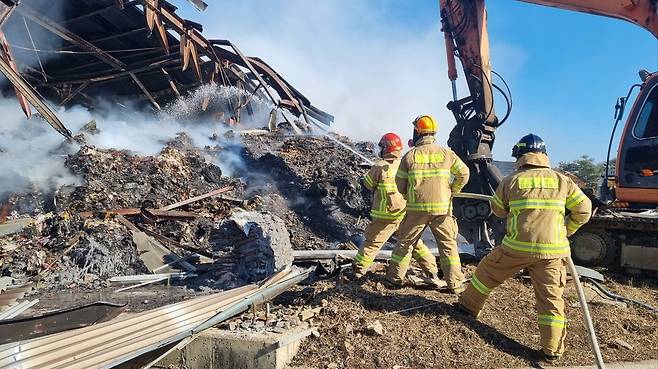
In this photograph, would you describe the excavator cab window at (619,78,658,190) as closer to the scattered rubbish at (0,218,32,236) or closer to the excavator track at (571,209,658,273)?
the excavator track at (571,209,658,273)

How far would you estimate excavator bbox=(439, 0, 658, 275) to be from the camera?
5.98 m

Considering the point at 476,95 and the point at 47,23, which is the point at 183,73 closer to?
the point at 47,23

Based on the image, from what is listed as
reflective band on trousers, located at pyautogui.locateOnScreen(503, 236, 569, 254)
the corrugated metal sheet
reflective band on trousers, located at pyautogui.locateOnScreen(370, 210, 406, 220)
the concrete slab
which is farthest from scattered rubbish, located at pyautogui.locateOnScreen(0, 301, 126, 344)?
reflective band on trousers, located at pyautogui.locateOnScreen(503, 236, 569, 254)

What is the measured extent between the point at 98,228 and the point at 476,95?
588cm

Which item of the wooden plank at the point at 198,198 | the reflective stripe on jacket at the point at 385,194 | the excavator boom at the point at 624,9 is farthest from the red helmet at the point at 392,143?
the wooden plank at the point at 198,198

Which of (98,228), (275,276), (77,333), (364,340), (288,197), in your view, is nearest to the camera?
(77,333)

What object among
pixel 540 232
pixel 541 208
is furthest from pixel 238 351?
pixel 541 208

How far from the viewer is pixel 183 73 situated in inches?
466

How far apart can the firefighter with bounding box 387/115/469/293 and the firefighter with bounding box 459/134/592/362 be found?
802 millimetres

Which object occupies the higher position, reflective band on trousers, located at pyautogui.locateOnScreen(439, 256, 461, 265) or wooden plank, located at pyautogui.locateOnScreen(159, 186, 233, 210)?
wooden plank, located at pyautogui.locateOnScreen(159, 186, 233, 210)

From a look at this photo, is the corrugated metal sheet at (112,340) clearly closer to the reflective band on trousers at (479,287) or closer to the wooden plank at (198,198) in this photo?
the reflective band on trousers at (479,287)

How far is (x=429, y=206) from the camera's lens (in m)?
4.69

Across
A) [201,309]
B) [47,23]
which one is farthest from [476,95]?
[47,23]

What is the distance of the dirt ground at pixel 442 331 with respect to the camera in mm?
3473
